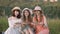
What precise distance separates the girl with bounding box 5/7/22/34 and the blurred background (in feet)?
0.13

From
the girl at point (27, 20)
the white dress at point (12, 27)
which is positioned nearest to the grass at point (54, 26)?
the girl at point (27, 20)

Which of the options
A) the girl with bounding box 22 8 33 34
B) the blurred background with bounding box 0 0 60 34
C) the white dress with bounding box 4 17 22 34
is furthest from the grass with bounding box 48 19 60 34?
the white dress with bounding box 4 17 22 34

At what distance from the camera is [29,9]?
1944 mm

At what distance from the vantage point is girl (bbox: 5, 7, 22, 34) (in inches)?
77.0

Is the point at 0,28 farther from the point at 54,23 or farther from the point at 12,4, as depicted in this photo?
the point at 54,23

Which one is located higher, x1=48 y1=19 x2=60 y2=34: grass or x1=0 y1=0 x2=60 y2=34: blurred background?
x1=0 y1=0 x2=60 y2=34: blurred background

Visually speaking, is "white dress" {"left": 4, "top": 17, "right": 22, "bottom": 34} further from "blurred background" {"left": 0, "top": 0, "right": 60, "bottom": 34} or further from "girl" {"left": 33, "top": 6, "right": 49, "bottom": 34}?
"girl" {"left": 33, "top": 6, "right": 49, "bottom": 34}

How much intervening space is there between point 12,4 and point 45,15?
0.38m

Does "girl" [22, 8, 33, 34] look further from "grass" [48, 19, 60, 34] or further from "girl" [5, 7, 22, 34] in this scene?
"grass" [48, 19, 60, 34]

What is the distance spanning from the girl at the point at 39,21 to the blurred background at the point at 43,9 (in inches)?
1.6

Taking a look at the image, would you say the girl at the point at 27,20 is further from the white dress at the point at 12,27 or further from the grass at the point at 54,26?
the grass at the point at 54,26

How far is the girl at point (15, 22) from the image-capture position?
1.96m

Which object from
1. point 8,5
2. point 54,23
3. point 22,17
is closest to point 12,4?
point 8,5

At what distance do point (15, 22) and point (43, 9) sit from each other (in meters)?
0.34
